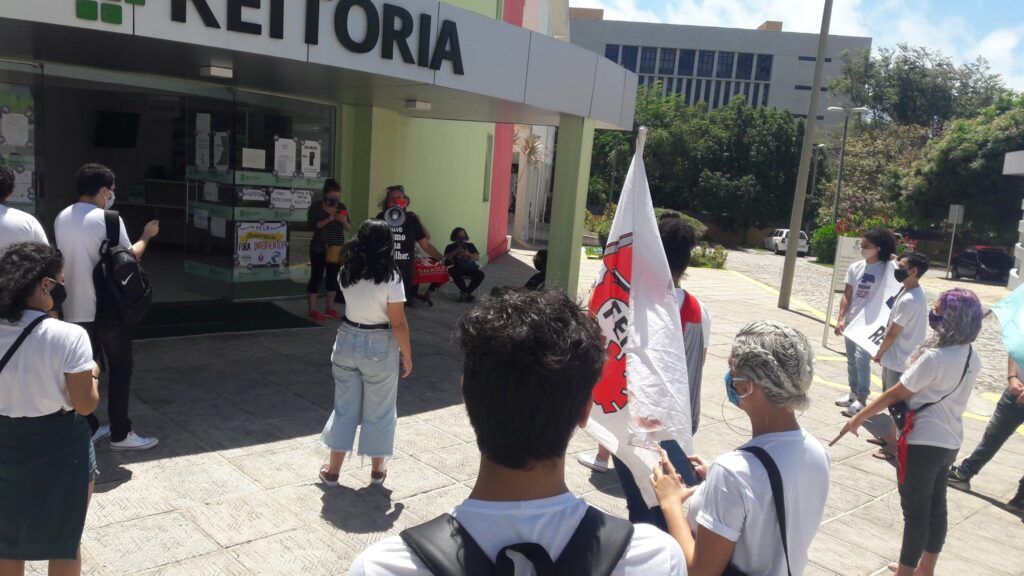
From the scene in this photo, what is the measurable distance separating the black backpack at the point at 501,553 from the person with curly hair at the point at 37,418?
213cm

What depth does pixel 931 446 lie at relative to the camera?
380 cm

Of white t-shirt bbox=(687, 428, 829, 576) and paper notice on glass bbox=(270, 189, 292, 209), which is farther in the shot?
paper notice on glass bbox=(270, 189, 292, 209)

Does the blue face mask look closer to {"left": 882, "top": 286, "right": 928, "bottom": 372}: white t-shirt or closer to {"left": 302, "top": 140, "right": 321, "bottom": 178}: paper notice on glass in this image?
{"left": 882, "top": 286, "right": 928, "bottom": 372}: white t-shirt

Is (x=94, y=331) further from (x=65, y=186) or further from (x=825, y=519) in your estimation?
(x=65, y=186)

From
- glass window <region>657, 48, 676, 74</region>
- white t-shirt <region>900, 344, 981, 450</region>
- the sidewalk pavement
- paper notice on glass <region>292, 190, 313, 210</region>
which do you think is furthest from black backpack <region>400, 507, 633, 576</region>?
glass window <region>657, 48, 676, 74</region>

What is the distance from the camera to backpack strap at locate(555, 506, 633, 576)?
4.35 feet

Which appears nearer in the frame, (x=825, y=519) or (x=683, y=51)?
(x=825, y=519)

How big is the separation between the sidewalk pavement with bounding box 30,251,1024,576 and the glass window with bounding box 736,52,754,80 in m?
68.6

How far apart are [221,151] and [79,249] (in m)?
5.62

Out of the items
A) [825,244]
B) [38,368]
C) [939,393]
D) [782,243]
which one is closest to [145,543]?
[38,368]

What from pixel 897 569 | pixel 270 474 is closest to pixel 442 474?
pixel 270 474

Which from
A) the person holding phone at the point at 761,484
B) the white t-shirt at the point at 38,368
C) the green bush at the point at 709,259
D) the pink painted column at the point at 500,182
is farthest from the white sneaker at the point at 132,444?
the green bush at the point at 709,259

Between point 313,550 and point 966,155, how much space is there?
3544 centimetres

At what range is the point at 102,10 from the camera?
5344mm
